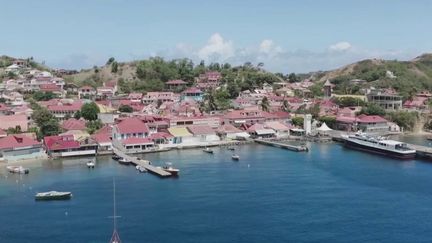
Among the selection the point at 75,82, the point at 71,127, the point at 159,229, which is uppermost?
the point at 75,82

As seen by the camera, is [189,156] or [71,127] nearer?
[189,156]

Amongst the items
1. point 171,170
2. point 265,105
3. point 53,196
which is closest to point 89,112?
point 265,105

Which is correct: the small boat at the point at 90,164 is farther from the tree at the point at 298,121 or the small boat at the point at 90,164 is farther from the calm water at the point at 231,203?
the tree at the point at 298,121

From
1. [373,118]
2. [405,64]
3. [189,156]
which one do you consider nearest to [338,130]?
[373,118]

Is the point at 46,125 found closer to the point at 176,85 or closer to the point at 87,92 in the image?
the point at 87,92

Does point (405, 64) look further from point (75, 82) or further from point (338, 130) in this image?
point (75, 82)

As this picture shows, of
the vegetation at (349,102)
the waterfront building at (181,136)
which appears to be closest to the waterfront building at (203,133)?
the waterfront building at (181,136)
